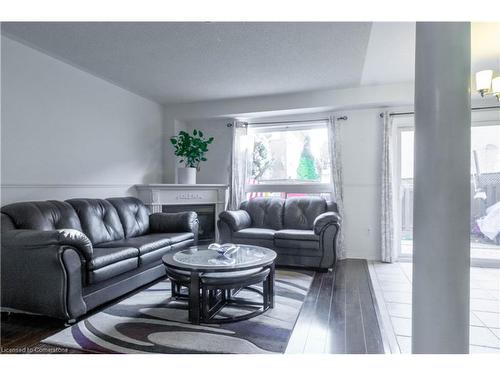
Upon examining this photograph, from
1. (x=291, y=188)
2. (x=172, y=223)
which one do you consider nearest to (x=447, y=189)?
(x=172, y=223)

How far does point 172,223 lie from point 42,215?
1.47 metres

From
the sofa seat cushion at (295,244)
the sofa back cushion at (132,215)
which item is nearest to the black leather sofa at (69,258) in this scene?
the sofa back cushion at (132,215)

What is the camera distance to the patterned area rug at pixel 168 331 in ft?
6.33

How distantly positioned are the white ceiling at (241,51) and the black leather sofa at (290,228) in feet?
5.65

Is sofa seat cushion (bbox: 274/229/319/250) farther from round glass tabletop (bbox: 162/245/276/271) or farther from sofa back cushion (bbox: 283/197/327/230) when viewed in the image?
round glass tabletop (bbox: 162/245/276/271)

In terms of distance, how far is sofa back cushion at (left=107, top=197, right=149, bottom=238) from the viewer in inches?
141

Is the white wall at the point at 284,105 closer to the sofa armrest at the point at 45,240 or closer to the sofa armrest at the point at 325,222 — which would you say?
the sofa armrest at the point at 325,222

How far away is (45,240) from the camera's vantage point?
7.20 feet

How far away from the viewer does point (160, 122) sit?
202 inches

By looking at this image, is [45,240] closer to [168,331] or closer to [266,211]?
[168,331]

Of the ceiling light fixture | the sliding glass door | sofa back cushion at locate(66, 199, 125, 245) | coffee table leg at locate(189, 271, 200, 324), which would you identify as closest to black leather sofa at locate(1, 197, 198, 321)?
sofa back cushion at locate(66, 199, 125, 245)

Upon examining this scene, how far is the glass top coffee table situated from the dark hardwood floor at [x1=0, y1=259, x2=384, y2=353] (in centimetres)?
44
